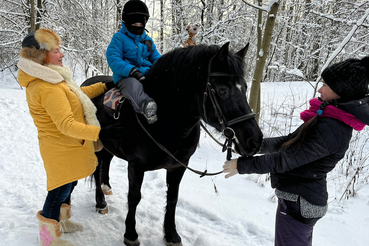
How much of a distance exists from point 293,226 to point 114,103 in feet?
6.51

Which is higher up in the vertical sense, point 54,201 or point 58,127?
point 58,127

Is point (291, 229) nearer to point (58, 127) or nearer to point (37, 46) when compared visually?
point (58, 127)

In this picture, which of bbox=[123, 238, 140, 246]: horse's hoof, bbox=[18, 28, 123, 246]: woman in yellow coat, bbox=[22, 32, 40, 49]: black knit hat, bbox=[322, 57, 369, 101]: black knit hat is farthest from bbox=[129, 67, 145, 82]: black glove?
bbox=[123, 238, 140, 246]: horse's hoof

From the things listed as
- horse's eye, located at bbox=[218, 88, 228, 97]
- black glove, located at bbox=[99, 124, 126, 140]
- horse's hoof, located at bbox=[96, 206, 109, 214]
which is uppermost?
horse's eye, located at bbox=[218, 88, 228, 97]

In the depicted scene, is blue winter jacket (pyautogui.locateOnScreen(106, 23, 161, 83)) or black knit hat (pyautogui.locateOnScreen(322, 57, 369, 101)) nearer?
black knit hat (pyautogui.locateOnScreen(322, 57, 369, 101))

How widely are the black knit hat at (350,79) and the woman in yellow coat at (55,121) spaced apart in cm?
170

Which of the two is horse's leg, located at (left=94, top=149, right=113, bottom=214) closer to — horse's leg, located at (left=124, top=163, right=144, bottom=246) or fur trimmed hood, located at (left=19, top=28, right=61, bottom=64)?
horse's leg, located at (left=124, top=163, right=144, bottom=246)

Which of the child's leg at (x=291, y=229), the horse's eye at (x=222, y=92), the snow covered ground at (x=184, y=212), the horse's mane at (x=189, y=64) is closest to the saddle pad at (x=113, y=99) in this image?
the horse's mane at (x=189, y=64)

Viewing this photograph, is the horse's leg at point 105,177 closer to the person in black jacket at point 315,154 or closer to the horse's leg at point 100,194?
the horse's leg at point 100,194

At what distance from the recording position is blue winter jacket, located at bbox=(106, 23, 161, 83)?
2.32 metres

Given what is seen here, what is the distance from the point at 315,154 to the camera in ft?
4.98

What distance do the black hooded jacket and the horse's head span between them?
14cm

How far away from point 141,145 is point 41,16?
1112 cm

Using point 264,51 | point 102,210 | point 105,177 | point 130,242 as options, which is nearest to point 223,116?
point 130,242
